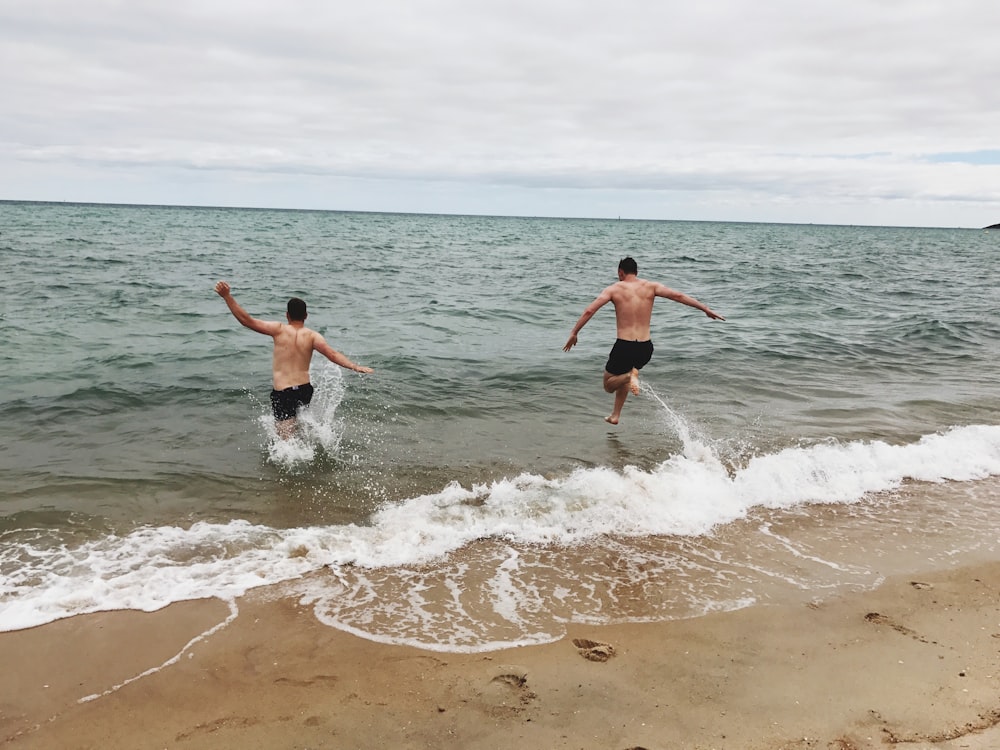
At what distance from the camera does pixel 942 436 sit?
8.50 m

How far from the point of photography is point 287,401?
7.86 meters

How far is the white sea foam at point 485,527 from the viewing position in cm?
479

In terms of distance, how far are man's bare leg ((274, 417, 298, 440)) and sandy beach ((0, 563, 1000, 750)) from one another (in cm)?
341

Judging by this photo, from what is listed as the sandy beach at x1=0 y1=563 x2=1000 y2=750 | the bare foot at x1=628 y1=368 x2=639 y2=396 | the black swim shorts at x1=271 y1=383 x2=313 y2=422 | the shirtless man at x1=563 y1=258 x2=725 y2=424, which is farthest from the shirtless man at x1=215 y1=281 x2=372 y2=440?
Result: the sandy beach at x1=0 y1=563 x2=1000 y2=750

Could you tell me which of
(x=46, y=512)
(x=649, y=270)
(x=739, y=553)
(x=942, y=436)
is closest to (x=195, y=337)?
(x=46, y=512)

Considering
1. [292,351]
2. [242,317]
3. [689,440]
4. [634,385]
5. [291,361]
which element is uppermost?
[242,317]

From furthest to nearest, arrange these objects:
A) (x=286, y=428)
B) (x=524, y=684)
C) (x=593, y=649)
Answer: (x=286, y=428) < (x=593, y=649) < (x=524, y=684)

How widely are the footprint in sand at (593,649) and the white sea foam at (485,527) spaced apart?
0.48 meters

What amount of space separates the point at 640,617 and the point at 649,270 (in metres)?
30.7

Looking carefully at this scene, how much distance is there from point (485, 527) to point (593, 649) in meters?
1.94

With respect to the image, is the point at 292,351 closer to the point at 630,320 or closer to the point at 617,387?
the point at 617,387

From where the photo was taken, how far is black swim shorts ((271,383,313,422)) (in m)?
7.86

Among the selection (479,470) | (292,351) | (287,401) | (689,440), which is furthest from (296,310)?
(689,440)

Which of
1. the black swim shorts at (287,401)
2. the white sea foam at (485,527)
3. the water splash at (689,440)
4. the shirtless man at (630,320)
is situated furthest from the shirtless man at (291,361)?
the water splash at (689,440)
